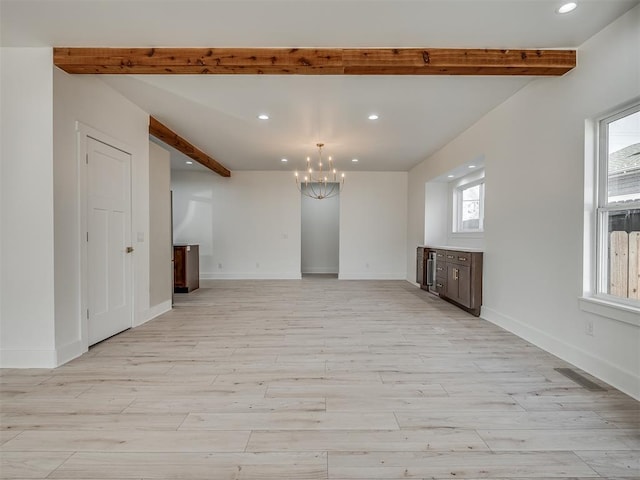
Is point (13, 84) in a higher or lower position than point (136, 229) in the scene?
higher

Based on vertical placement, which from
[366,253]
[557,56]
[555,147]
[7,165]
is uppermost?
[557,56]

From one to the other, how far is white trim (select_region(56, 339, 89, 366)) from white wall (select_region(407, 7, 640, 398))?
4.41 metres

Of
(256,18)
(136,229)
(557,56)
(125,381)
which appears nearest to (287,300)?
(136,229)

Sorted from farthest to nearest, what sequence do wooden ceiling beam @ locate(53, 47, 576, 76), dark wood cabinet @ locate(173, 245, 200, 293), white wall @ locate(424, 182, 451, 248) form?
white wall @ locate(424, 182, 451, 248), dark wood cabinet @ locate(173, 245, 200, 293), wooden ceiling beam @ locate(53, 47, 576, 76)

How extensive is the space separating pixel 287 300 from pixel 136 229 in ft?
8.50

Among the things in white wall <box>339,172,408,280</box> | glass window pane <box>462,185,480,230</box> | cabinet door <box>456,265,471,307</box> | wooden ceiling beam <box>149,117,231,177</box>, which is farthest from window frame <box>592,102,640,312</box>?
white wall <box>339,172,408,280</box>

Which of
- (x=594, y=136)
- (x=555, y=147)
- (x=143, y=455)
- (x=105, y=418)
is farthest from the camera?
(x=555, y=147)

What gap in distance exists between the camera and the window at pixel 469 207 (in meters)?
5.69

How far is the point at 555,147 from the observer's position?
2969mm

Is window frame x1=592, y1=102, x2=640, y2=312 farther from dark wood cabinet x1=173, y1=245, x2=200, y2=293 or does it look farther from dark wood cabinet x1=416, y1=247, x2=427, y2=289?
dark wood cabinet x1=173, y1=245, x2=200, y2=293

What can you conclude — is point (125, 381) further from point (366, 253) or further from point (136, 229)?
point (366, 253)

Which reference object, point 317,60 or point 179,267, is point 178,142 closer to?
point 179,267

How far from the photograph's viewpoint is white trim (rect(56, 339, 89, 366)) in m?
2.72

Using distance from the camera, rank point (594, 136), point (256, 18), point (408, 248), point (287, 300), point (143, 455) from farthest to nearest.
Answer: point (408, 248) → point (287, 300) → point (594, 136) → point (256, 18) → point (143, 455)
